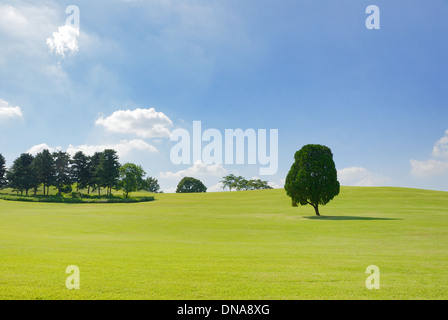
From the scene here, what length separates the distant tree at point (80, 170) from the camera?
389 feet

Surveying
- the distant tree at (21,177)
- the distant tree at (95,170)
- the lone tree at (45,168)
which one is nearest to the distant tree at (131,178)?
the distant tree at (95,170)

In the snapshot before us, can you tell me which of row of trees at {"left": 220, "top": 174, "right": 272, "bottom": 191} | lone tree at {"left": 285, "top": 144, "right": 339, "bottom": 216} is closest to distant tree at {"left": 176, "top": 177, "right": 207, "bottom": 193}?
row of trees at {"left": 220, "top": 174, "right": 272, "bottom": 191}

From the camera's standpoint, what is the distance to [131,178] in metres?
112

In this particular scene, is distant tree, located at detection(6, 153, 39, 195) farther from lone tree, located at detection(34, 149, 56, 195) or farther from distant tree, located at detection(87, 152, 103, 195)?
distant tree, located at detection(87, 152, 103, 195)

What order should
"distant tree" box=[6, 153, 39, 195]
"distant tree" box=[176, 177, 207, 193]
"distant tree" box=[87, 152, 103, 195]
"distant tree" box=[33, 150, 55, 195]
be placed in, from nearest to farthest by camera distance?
"distant tree" box=[6, 153, 39, 195]
"distant tree" box=[33, 150, 55, 195]
"distant tree" box=[87, 152, 103, 195]
"distant tree" box=[176, 177, 207, 193]

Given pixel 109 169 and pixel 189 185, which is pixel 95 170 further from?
pixel 189 185

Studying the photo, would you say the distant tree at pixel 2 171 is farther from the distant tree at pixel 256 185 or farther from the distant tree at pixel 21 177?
the distant tree at pixel 256 185

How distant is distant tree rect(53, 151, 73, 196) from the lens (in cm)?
11462

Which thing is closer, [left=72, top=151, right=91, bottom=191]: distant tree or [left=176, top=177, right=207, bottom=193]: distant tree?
[left=72, top=151, right=91, bottom=191]: distant tree

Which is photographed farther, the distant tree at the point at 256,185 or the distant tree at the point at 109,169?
the distant tree at the point at 256,185

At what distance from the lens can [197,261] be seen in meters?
14.5

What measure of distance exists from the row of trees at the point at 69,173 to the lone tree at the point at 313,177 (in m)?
74.4
